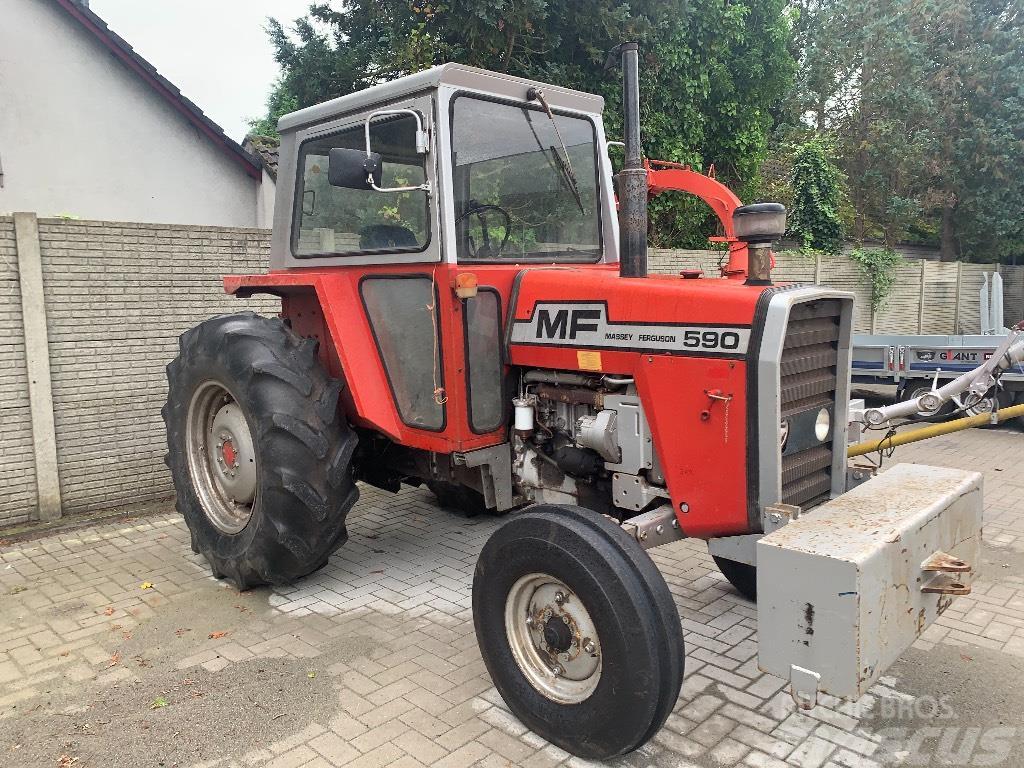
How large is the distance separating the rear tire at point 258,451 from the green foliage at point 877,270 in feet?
39.6

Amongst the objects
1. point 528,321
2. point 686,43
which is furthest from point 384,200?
point 686,43

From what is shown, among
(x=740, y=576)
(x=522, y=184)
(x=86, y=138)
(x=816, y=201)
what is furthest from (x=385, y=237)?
(x=816, y=201)

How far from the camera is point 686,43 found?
1192 centimetres

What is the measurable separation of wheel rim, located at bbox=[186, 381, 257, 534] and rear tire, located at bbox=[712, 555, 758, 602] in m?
2.51

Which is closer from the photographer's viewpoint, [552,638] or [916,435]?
[552,638]

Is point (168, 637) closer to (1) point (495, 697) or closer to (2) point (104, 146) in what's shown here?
(1) point (495, 697)

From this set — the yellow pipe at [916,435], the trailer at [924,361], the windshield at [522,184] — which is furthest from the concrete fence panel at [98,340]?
the trailer at [924,361]

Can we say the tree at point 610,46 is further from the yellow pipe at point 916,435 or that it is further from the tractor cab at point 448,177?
the yellow pipe at point 916,435

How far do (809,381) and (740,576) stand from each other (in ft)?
4.62

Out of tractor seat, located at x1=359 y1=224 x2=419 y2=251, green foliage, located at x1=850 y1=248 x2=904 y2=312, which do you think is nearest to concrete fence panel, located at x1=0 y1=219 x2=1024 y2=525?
tractor seat, located at x1=359 y1=224 x2=419 y2=251

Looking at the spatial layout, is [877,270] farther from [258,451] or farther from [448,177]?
[258,451]

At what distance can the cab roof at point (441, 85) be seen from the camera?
11.4 feet

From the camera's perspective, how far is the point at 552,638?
9.37 feet

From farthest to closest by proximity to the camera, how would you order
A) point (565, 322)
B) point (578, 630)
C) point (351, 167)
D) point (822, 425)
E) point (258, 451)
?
point (258, 451), point (565, 322), point (351, 167), point (822, 425), point (578, 630)
